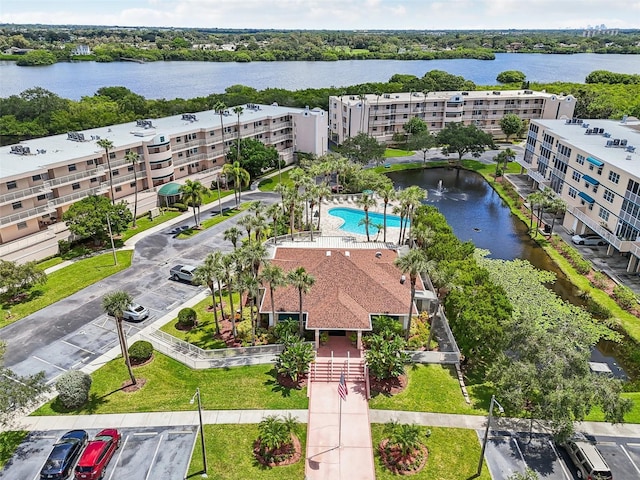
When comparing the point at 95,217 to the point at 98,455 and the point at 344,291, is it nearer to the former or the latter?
the point at 344,291

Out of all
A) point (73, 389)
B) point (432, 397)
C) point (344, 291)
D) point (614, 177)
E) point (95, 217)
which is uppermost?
point (614, 177)

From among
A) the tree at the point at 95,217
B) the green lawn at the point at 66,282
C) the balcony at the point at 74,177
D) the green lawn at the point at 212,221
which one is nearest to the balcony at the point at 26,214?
the tree at the point at 95,217

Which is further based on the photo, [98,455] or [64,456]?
[64,456]

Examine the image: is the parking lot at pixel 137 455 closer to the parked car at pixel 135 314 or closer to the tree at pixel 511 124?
the parked car at pixel 135 314

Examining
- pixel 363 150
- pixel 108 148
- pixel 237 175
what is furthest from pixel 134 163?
pixel 363 150

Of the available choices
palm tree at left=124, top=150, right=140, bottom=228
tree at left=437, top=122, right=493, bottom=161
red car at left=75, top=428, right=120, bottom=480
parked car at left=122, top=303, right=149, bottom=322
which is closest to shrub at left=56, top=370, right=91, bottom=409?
red car at left=75, top=428, right=120, bottom=480

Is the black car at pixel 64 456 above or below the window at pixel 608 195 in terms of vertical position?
below
